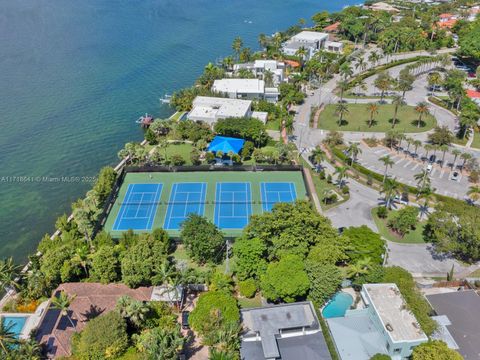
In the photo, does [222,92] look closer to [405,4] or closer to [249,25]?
[249,25]

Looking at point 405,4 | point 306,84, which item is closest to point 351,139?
point 306,84

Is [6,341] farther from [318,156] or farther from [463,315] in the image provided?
[318,156]

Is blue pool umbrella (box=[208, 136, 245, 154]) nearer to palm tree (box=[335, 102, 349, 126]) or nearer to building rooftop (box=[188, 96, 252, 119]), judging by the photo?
building rooftop (box=[188, 96, 252, 119])

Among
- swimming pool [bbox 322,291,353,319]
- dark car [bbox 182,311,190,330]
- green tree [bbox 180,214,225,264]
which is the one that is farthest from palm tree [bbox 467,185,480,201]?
dark car [bbox 182,311,190,330]

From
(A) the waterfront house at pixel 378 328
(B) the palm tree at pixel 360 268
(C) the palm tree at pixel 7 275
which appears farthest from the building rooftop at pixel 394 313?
(C) the palm tree at pixel 7 275

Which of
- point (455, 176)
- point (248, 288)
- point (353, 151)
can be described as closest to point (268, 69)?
point (353, 151)

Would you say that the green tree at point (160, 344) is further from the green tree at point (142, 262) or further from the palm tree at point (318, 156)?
the palm tree at point (318, 156)
